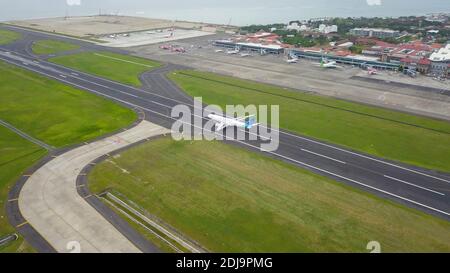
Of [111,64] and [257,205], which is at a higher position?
[111,64]

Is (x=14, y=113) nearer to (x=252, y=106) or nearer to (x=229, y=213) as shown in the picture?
(x=252, y=106)

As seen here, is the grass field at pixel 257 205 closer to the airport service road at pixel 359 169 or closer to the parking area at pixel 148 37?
the airport service road at pixel 359 169

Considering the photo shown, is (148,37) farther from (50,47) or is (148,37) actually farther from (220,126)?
(220,126)

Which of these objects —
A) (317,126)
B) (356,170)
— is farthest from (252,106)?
(356,170)

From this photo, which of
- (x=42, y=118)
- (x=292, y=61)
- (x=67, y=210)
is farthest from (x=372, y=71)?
(x=67, y=210)

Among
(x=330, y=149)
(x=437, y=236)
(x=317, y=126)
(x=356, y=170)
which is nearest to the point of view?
(x=437, y=236)

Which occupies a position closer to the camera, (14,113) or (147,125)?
(147,125)
